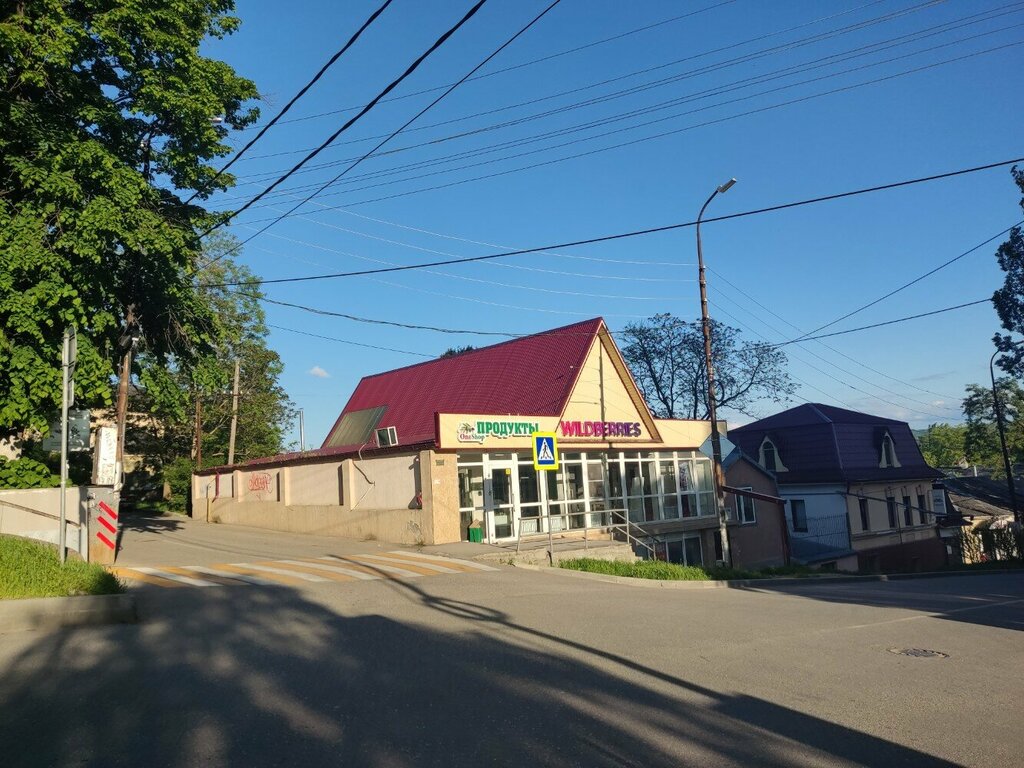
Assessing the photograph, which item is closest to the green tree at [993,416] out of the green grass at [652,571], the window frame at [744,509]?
the window frame at [744,509]

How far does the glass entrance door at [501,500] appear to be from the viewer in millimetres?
21844

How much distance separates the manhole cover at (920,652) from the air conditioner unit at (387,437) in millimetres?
17206

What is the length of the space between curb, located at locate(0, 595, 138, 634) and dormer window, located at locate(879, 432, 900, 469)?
40.3m

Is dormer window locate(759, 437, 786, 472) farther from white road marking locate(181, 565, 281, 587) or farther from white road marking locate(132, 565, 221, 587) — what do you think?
white road marking locate(132, 565, 221, 587)

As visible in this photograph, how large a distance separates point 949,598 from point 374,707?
16718 mm

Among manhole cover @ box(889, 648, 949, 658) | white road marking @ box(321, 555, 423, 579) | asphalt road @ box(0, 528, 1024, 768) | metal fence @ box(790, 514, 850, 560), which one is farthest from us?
metal fence @ box(790, 514, 850, 560)

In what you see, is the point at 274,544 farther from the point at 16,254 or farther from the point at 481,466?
the point at 16,254

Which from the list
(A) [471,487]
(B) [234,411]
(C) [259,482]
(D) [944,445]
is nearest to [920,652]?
(A) [471,487]

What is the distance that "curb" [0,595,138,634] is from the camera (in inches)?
340

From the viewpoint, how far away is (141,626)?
369 inches

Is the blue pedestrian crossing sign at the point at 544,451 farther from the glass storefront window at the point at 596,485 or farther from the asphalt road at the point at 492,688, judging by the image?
the glass storefront window at the point at 596,485

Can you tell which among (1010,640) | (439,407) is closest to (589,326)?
(439,407)

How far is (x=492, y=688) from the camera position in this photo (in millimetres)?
6953

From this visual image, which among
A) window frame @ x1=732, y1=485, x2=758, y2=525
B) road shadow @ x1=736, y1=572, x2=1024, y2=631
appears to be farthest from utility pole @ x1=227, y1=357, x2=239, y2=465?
road shadow @ x1=736, y1=572, x2=1024, y2=631
